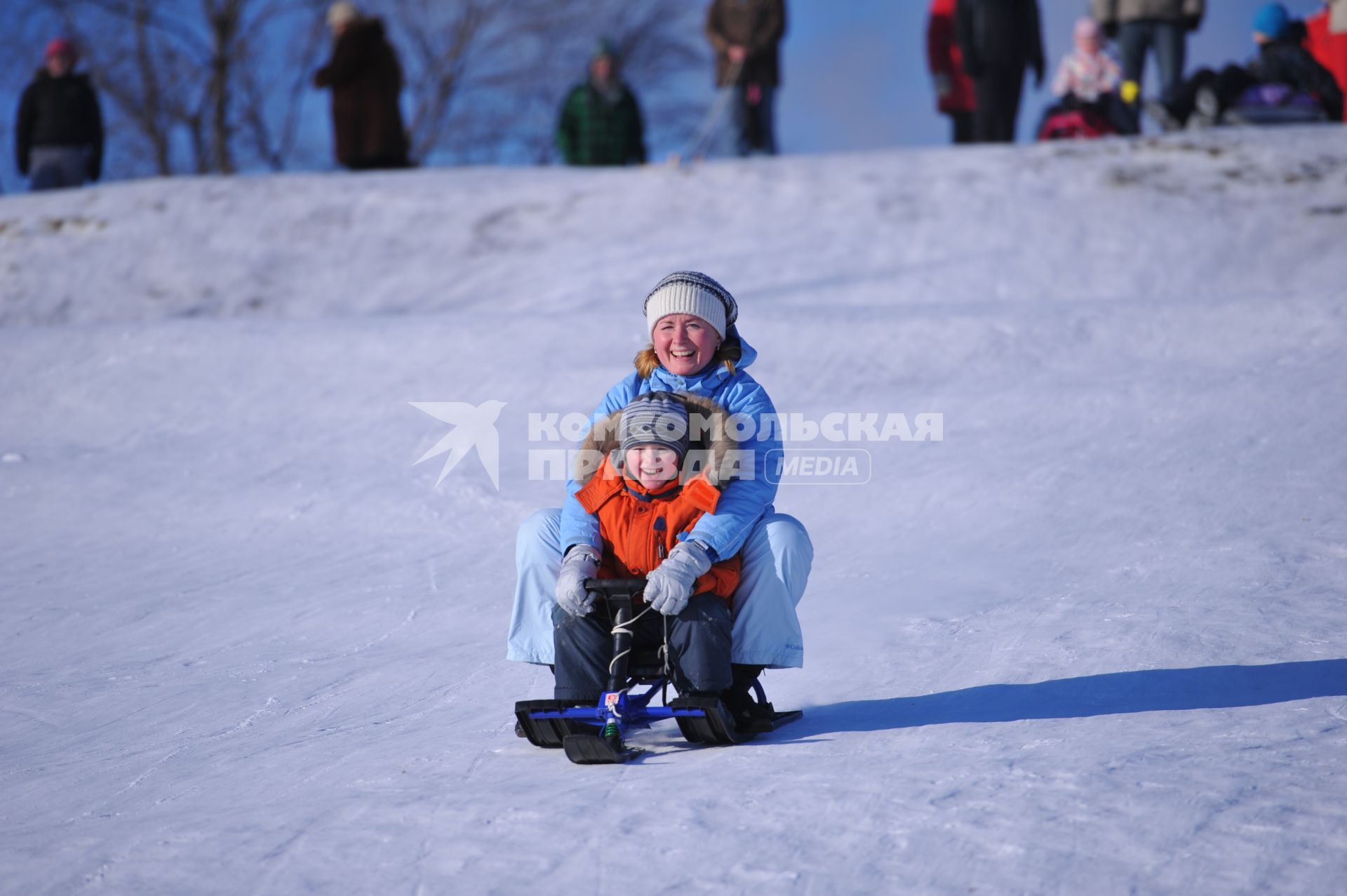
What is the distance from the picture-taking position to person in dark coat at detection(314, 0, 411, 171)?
10328 millimetres

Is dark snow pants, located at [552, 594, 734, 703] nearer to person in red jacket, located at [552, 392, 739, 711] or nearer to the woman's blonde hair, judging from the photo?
person in red jacket, located at [552, 392, 739, 711]

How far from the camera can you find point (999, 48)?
9266 mm

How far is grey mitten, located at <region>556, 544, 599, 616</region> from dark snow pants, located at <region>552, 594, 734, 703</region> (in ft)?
0.23

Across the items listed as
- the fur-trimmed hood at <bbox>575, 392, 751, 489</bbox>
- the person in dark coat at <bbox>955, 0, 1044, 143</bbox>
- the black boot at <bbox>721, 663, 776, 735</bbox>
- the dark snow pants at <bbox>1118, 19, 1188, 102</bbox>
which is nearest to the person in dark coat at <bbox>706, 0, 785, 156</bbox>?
the person in dark coat at <bbox>955, 0, 1044, 143</bbox>

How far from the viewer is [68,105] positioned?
35.1 ft

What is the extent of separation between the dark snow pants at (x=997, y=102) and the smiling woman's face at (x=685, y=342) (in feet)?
23.1

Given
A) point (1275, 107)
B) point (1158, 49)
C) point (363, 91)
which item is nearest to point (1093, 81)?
point (1158, 49)

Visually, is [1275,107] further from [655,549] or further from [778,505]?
[655,549]

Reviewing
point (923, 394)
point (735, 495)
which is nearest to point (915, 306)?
point (923, 394)

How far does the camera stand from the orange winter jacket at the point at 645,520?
300 centimetres

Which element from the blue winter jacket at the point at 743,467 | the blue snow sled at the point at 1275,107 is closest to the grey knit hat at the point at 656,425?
the blue winter jacket at the point at 743,467

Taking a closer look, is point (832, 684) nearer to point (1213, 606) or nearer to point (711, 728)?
point (711, 728)

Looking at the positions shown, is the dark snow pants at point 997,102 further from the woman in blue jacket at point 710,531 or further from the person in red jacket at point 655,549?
the person in red jacket at point 655,549

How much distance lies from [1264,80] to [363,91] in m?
6.98
